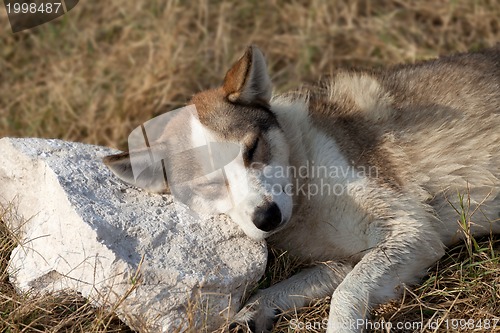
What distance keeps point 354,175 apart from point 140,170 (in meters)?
1.16

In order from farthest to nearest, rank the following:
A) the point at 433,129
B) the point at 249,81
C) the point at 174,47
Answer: the point at 174,47 → the point at 433,129 → the point at 249,81

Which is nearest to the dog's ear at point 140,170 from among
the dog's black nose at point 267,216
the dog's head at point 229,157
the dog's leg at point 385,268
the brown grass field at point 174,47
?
the dog's head at point 229,157

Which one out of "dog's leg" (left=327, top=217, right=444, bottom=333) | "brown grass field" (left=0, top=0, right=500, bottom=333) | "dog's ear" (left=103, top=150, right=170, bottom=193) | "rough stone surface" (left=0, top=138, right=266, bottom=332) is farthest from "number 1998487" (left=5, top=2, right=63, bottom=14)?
"dog's leg" (left=327, top=217, right=444, bottom=333)

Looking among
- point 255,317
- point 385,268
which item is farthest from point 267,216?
point 385,268

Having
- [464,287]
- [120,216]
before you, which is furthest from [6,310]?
[464,287]

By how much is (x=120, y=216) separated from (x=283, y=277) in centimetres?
98

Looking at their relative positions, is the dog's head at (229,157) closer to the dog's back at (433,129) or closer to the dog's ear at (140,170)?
the dog's ear at (140,170)

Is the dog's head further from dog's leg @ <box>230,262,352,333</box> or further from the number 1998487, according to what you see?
the number 1998487

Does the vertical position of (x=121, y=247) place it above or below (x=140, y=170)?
below

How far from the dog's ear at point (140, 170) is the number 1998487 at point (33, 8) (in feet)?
12.4

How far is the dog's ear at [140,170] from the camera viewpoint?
3768 mm

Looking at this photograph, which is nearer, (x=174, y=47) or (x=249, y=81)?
(x=249, y=81)

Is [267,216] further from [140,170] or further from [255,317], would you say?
[140,170]

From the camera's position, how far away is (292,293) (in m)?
3.74
